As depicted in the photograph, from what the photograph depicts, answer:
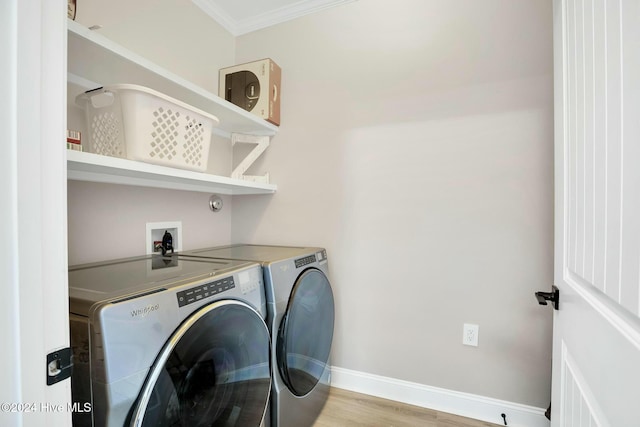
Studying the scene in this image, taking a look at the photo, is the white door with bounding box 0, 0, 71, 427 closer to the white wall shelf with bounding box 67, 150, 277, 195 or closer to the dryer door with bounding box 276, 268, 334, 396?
the white wall shelf with bounding box 67, 150, 277, 195

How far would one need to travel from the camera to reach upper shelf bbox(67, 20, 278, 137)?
0.98 metres

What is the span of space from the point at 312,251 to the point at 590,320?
3.98ft

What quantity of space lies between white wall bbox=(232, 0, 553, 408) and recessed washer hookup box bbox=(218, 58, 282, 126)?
0.35 ft

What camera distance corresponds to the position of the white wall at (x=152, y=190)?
127 centimetres

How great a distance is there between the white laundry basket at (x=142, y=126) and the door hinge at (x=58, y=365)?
2.42 ft

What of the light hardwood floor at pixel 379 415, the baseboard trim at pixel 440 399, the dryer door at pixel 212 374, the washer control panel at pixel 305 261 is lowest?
the light hardwood floor at pixel 379 415

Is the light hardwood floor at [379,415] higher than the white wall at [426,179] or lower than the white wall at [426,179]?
lower

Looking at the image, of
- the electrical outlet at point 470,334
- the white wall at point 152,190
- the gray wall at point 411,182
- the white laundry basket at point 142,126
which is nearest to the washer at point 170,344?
the white wall at point 152,190

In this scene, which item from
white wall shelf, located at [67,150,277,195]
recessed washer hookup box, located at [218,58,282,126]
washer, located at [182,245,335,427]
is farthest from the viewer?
recessed washer hookup box, located at [218,58,282,126]

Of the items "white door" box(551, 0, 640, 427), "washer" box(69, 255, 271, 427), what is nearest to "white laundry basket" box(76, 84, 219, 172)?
"washer" box(69, 255, 271, 427)

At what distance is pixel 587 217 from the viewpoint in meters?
0.68

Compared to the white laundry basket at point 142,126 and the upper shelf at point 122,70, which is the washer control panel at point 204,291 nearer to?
the white laundry basket at point 142,126

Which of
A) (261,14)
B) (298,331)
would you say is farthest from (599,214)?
(261,14)

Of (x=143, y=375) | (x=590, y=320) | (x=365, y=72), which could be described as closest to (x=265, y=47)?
(x=365, y=72)
